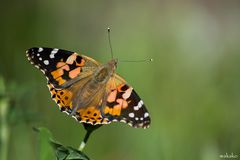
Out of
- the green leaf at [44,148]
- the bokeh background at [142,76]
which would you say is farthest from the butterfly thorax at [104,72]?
the green leaf at [44,148]

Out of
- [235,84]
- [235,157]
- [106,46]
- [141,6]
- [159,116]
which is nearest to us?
[235,157]

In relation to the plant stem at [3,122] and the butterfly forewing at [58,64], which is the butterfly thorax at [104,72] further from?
the plant stem at [3,122]

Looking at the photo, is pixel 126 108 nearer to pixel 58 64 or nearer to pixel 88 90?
pixel 88 90

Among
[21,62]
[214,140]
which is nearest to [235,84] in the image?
[214,140]

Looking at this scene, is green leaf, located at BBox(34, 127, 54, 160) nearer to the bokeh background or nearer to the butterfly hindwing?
the butterfly hindwing

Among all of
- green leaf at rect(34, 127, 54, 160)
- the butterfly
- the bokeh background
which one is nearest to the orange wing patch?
the butterfly

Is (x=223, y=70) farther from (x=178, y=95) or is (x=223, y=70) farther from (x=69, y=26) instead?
(x=69, y=26)
